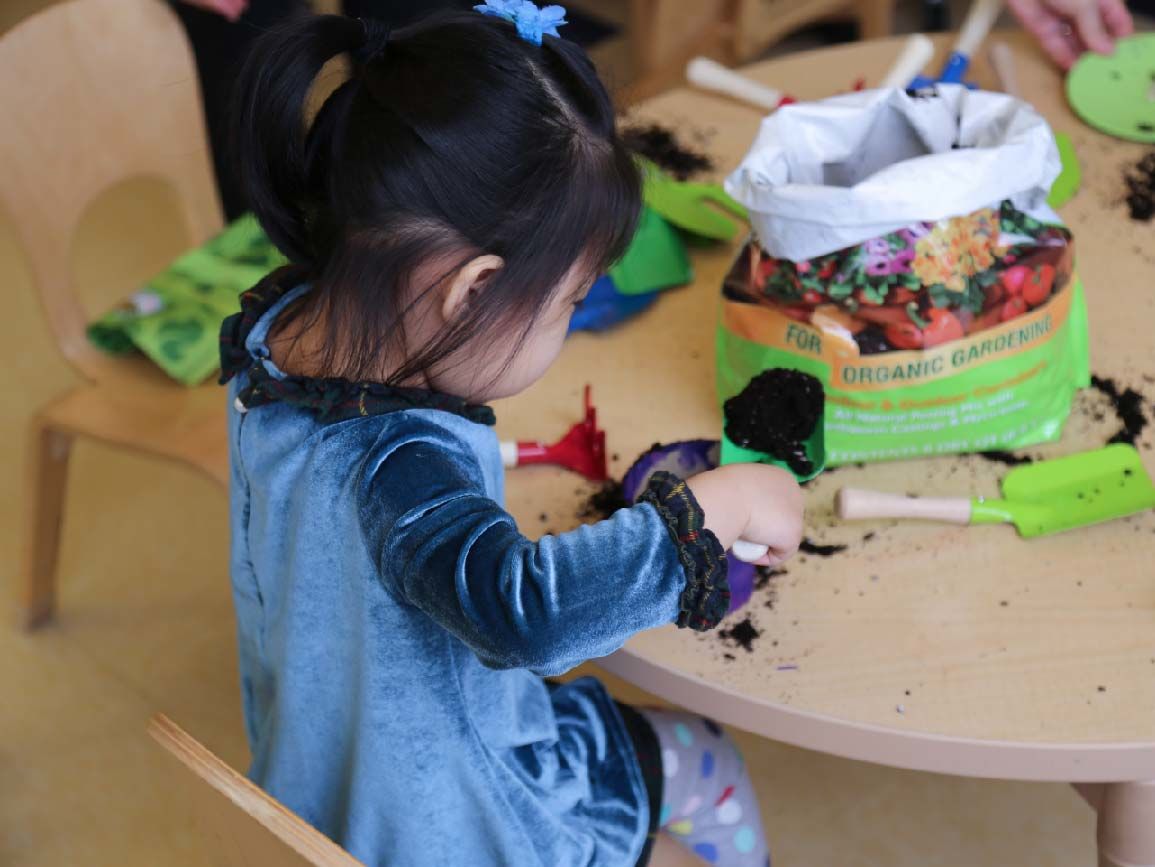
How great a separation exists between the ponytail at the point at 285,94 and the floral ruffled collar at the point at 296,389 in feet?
0.29

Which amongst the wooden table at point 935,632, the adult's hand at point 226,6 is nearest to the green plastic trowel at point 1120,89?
the wooden table at point 935,632

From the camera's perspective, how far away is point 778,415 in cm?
80

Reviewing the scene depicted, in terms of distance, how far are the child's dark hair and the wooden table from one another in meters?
0.23

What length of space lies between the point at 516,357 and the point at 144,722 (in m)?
1.04

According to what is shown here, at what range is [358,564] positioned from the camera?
732mm

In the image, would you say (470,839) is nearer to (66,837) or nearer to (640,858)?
(640,858)

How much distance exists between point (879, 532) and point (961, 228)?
22 centimetres

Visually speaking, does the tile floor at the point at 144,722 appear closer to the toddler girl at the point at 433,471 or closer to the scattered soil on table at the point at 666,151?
the toddler girl at the point at 433,471

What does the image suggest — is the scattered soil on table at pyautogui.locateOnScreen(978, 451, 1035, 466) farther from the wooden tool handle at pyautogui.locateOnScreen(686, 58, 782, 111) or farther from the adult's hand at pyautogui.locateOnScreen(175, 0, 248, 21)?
the adult's hand at pyautogui.locateOnScreen(175, 0, 248, 21)

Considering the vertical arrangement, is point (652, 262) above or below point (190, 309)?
above

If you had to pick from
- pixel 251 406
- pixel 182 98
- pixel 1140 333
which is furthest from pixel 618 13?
pixel 251 406

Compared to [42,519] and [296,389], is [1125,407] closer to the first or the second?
[296,389]

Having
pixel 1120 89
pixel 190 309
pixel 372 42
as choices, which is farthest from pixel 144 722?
pixel 1120 89

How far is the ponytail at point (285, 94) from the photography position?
69cm
